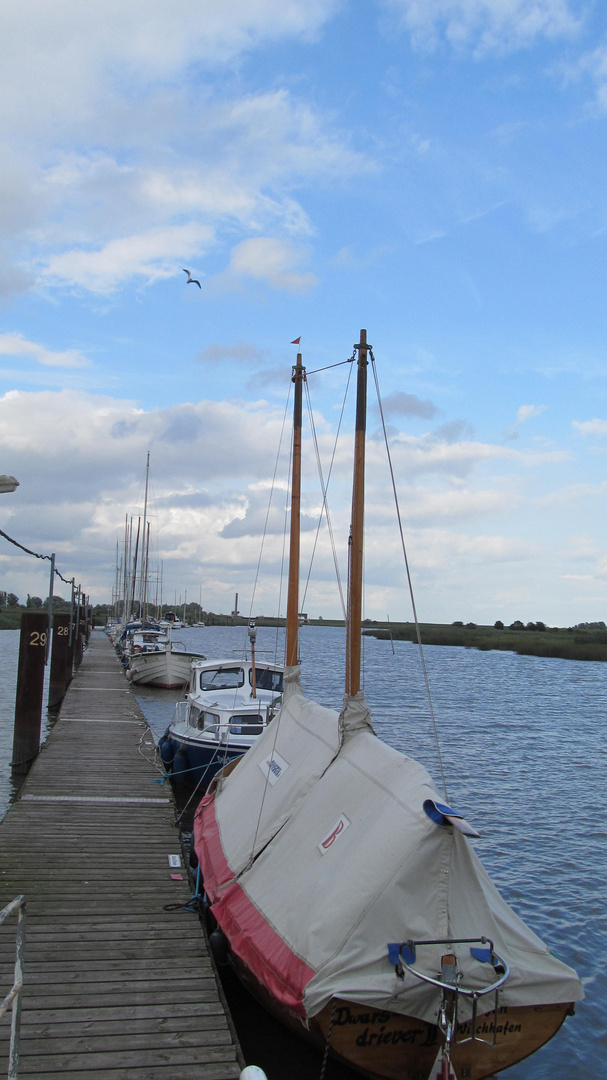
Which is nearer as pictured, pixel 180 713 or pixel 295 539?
pixel 295 539

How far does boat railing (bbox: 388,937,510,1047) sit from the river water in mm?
2752

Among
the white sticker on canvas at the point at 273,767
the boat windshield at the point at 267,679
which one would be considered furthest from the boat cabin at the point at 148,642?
the white sticker on canvas at the point at 273,767

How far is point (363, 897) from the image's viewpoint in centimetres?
620

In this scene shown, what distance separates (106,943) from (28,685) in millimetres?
12049

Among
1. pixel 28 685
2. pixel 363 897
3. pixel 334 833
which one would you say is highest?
pixel 28 685

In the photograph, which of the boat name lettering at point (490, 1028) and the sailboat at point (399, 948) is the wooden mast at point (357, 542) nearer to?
the sailboat at point (399, 948)

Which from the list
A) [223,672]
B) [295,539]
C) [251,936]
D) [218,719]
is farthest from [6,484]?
[223,672]

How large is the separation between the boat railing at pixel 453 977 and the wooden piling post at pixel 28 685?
48.5ft

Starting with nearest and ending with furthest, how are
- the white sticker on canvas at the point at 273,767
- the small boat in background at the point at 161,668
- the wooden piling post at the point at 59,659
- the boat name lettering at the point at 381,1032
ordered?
the boat name lettering at the point at 381,1032
the white sticker on canvas at the point at 273,767
the wooden piling post at the point at 59,659
the small boat in background at the point at 161,668

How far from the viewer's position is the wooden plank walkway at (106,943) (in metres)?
5.97

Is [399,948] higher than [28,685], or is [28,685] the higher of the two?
[28,685]

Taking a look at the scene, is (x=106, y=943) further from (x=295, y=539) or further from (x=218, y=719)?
(x=218, y=719)

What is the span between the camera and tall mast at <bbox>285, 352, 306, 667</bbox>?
41.4 ft

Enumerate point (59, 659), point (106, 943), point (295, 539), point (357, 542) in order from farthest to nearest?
point (59, 659), point (295, 539), point (357, 542), point (106, 943)
